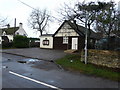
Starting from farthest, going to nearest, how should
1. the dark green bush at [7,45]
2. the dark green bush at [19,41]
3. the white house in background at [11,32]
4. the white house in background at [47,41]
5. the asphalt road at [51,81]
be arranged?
the white house in background at [11,32], the dark green bush at [19,41], the dark green bush at [7,45], the white house in background at [47,41], the asphalt road at [51,81]

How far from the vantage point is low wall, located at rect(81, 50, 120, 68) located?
862 centimetres

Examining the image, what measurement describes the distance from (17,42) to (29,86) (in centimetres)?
2344

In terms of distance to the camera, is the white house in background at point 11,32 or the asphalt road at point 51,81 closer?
the asphalt road at point 51,81

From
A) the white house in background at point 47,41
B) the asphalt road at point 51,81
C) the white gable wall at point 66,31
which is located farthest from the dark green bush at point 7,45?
the asphalt road at point 51,81

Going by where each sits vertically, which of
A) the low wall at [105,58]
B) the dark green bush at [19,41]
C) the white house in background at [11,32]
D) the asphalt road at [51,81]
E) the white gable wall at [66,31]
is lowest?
the asphalt road at [51,81]

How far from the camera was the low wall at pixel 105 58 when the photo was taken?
28.3 feet

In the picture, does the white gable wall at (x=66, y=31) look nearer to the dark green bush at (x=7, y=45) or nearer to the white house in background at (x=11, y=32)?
the dark green bush at (x=7, y=45)

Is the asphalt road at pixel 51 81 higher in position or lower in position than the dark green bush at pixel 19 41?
lower

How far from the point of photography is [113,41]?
31.3 ft

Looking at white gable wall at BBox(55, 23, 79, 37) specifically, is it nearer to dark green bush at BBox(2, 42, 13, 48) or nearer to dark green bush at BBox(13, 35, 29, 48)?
dark green bush at BBox(13, 35, 29, 48)

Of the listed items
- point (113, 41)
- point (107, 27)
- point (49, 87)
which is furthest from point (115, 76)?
point (107, 27)

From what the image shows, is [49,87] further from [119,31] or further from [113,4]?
[113,4]

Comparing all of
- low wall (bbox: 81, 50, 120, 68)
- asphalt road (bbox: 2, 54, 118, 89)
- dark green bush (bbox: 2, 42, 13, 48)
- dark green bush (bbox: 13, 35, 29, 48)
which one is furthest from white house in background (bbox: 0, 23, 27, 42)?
asphalt road (bbox: 2, 54, 118, 89)

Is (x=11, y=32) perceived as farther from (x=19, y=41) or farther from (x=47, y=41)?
(x=47, y=41)
